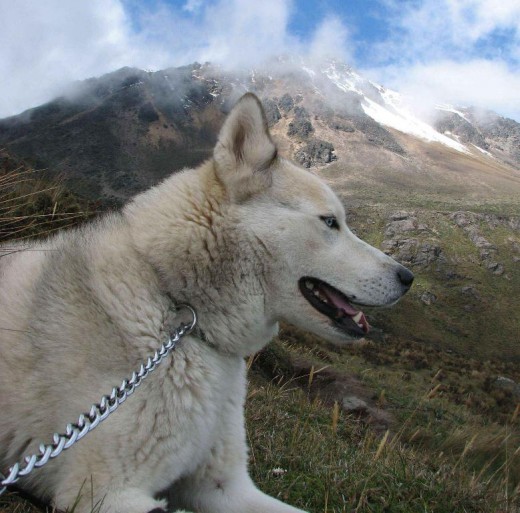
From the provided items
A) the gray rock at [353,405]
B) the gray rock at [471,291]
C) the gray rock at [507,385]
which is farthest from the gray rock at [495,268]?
the gray rock at [353,405]

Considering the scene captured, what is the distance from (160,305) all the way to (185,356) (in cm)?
31

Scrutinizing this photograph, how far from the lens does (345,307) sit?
10.3ft

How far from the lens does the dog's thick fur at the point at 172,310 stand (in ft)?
7.35

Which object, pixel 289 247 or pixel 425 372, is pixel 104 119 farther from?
pixel 289 247

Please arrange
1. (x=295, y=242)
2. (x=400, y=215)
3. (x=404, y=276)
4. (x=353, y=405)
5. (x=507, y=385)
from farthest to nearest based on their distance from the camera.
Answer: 1. (x=400, y=215)
2. (x=507, y=385)
3. (x=353, y=405)
4. (x=404, y=276)
5. (x=295, y=242)

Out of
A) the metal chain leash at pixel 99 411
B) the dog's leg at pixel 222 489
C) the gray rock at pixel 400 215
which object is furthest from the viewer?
the gray rock at pixel 400 215

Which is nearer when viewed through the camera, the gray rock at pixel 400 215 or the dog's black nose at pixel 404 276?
the dog's black nose at pixel 404 276

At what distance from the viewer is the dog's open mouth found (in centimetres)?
303

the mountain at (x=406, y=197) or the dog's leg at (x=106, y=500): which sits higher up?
the dog's leg at (x=106, y=500)

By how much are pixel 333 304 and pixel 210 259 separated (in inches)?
35.3

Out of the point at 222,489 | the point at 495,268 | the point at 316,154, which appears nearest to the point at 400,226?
the point at 495,268

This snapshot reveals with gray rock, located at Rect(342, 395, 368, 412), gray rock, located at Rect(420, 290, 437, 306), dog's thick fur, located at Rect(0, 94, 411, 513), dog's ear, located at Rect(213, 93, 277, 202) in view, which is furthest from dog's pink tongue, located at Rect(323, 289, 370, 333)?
gray rock, located at Rect(420, 290, 437, 306)

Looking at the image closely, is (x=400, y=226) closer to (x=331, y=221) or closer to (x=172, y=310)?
(x=331, y=221)

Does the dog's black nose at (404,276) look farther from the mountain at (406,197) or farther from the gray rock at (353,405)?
the gray rock at (353,405)
